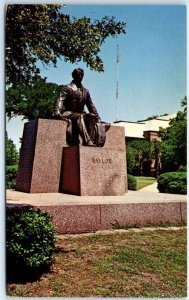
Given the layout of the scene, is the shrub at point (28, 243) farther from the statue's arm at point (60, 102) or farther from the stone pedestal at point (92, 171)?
the statue's arm at point (60, 102)

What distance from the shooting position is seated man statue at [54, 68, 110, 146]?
782cm

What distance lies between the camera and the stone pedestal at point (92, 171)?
7285 mm

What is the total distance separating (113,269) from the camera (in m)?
4.68

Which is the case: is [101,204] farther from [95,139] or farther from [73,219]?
[95,139]

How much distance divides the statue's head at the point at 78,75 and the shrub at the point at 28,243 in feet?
12.5

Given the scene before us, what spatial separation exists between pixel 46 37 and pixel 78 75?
206 cm

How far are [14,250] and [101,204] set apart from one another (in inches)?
69.8

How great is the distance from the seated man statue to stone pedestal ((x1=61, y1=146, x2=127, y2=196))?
37 cm

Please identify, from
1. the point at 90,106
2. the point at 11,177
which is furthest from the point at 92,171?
the point at 11,177

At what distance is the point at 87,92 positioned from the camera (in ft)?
26.3

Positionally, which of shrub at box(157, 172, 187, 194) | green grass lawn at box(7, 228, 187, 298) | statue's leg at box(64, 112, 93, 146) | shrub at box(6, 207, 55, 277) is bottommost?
green grass lawn at box(7, 228, 187, 298)

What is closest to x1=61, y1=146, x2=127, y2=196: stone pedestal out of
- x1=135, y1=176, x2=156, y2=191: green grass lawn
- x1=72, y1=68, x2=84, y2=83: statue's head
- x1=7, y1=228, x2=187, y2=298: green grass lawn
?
x1=72, y1=68, x2=84, y2=83: statue's head

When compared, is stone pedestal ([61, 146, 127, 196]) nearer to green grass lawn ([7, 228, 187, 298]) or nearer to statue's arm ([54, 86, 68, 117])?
statue's arm ([54, 86, 68, 117])

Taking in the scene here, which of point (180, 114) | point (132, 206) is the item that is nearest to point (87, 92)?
point (180, 114)
